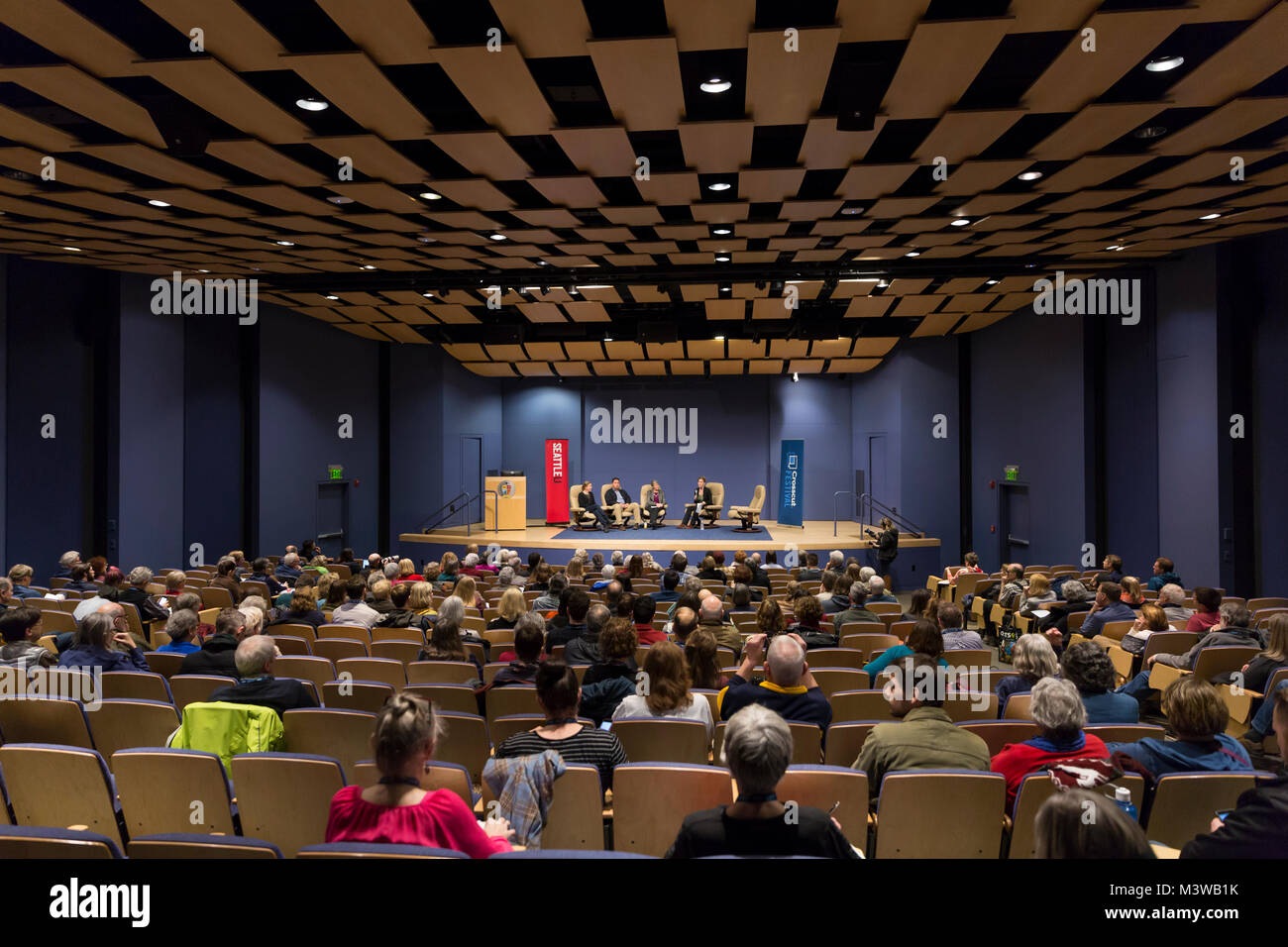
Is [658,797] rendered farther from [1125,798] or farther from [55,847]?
[55,847]

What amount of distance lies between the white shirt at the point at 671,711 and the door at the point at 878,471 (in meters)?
14.0

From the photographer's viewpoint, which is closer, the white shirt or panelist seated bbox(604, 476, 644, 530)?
the white shirt

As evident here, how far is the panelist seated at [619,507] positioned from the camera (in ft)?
54.8

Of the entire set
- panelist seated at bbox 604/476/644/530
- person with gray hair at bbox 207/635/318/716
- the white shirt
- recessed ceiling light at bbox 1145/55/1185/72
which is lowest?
the white shirt

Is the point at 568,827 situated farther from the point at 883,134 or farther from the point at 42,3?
the point at 883,134

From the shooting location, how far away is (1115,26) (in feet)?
14.3

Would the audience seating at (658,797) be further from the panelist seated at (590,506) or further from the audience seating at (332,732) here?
the panelist seated at (590,506)

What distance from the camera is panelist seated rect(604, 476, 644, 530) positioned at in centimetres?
1670

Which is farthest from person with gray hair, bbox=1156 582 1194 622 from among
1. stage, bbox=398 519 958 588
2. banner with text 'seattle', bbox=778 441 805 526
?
banner with text 'seattle', bbox=778 441 805 526

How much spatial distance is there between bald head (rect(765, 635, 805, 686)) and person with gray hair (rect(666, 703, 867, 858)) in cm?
128

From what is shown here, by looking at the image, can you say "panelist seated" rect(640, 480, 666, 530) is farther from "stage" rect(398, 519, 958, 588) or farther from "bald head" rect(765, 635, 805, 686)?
"bald head" rect(765, 635, 805, 686)

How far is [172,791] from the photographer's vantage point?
264 cm

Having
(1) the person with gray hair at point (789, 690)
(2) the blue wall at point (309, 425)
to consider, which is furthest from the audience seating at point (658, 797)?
(2) the blue wall at point (309, 425)
